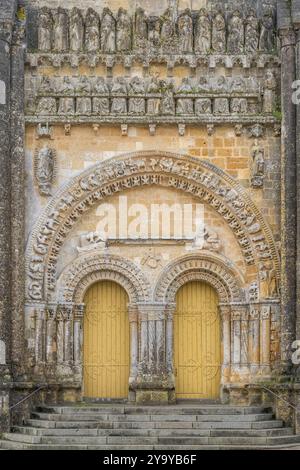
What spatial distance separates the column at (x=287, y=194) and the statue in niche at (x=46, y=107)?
4.49 m

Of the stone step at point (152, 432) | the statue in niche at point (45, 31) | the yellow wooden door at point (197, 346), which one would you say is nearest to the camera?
the stone step at point (152, 432)

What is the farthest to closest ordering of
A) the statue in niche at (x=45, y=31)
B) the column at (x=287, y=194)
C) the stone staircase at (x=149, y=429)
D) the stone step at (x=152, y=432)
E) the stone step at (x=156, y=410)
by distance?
the statue in niche at (x=45, y=31) < the column at (x=287, y=194) < the stone step at (x=156, y=410) < the stone step at (x=152, y=432) < the stone staircase at (x=149, y=429)

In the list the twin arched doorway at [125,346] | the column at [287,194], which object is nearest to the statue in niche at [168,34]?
the column at [287,194]

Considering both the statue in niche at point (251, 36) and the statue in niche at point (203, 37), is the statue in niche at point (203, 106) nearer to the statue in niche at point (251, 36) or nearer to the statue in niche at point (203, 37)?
the statue in niche at point (203, 37)

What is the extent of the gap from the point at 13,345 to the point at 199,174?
4966 mm

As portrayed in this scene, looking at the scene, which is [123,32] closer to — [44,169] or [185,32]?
[185,32]

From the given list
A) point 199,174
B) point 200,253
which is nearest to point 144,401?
point 200,253

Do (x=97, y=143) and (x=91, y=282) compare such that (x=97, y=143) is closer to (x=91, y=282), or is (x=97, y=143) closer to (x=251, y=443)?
(x=91, y=282)

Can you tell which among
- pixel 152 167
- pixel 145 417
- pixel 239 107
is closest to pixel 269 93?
pixel 239 107

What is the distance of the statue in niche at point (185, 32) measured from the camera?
24.7 meters

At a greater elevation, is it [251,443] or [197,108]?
[197,108]

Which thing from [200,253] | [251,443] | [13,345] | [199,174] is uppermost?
[199,174]

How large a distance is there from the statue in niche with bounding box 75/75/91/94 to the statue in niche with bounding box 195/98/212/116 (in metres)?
2.17

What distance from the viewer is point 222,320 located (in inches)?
974
